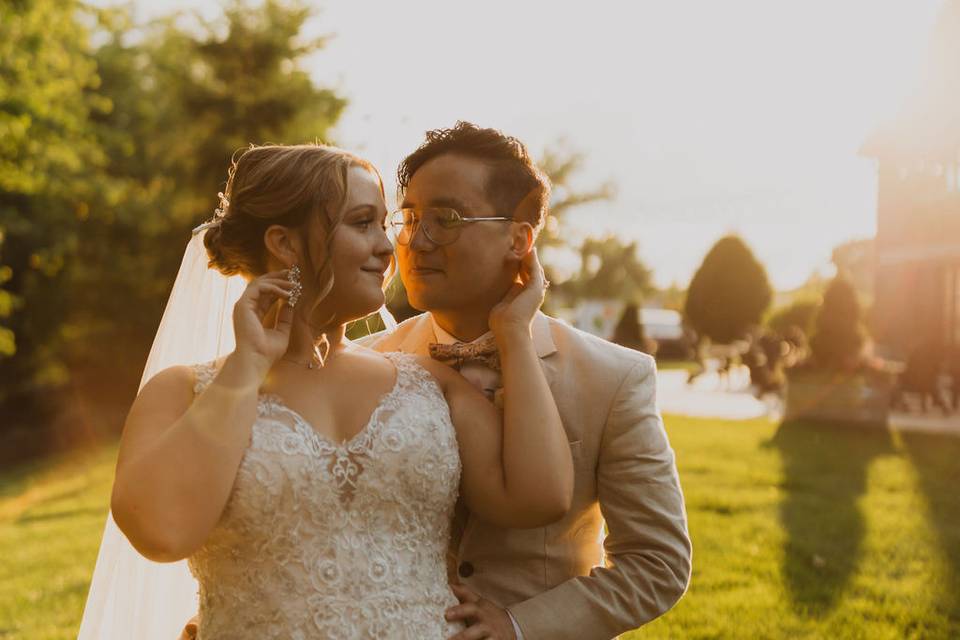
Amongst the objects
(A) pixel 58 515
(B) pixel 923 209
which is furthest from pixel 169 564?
(B) pixel 923 209

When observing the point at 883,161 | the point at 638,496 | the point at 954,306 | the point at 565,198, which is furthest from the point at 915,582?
the point at 565,198

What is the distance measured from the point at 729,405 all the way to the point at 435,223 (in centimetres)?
1803

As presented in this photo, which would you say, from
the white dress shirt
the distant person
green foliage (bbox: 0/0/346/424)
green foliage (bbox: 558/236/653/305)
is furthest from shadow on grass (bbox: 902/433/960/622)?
green foliage (bbox: 558/236/653/305)

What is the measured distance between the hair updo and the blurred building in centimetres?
2291

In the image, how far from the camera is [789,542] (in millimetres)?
8266

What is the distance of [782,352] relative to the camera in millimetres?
22875

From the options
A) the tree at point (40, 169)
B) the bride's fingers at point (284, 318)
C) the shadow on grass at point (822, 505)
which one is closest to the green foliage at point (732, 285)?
the shadow on grass at point (822, 505)

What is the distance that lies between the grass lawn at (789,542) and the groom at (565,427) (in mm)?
3252

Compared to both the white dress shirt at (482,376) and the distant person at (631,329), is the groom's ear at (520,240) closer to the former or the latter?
the white dress shirt at (482,376)

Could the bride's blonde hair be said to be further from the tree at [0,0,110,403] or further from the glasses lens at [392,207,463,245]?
the tree at [0,0,110,403]

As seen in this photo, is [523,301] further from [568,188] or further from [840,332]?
[568,188]

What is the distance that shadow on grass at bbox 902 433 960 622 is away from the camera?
23.6 ft

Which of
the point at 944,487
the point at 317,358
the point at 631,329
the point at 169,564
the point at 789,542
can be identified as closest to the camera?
the point at 317,358

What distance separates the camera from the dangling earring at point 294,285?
2.94m
